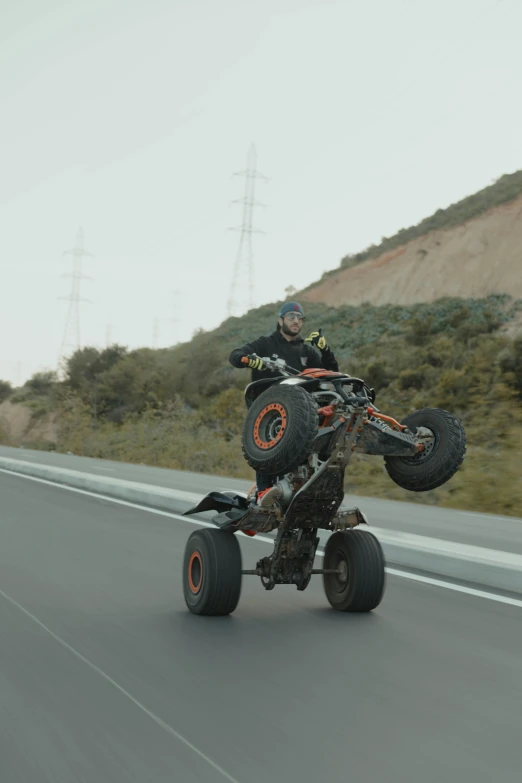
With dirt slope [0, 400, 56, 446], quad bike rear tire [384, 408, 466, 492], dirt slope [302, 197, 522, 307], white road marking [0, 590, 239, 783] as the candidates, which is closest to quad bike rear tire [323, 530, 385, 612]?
quad bike rear tire [384, 408, 466, 492]

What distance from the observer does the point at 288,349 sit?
276 inches

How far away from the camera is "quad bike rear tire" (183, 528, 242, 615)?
6793mm

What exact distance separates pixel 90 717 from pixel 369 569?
2.79m

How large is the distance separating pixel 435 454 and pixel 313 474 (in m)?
0.80

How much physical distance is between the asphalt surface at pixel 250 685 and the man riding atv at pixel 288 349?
115 centimetres

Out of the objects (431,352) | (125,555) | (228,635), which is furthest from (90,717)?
(431,352)

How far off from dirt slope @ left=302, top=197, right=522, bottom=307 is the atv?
1644 inches

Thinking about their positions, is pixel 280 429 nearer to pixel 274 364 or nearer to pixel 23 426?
pixel 274 364

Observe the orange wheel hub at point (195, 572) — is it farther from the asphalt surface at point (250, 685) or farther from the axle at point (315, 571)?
the axle at point (315, 571)

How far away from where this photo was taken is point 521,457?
1533cm

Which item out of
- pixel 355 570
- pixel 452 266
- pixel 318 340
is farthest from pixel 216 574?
pixel 452 266

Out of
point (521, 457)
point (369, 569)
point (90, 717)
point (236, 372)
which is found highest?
point (236, 372)

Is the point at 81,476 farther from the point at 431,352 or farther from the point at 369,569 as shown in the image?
the point at 431,352

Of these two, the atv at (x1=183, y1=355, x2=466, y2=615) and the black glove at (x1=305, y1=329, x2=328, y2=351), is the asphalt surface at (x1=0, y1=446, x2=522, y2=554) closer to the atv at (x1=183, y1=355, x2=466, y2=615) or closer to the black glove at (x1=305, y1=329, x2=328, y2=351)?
the atv at (x1=183, y1=355, x2=466, y2=615)
